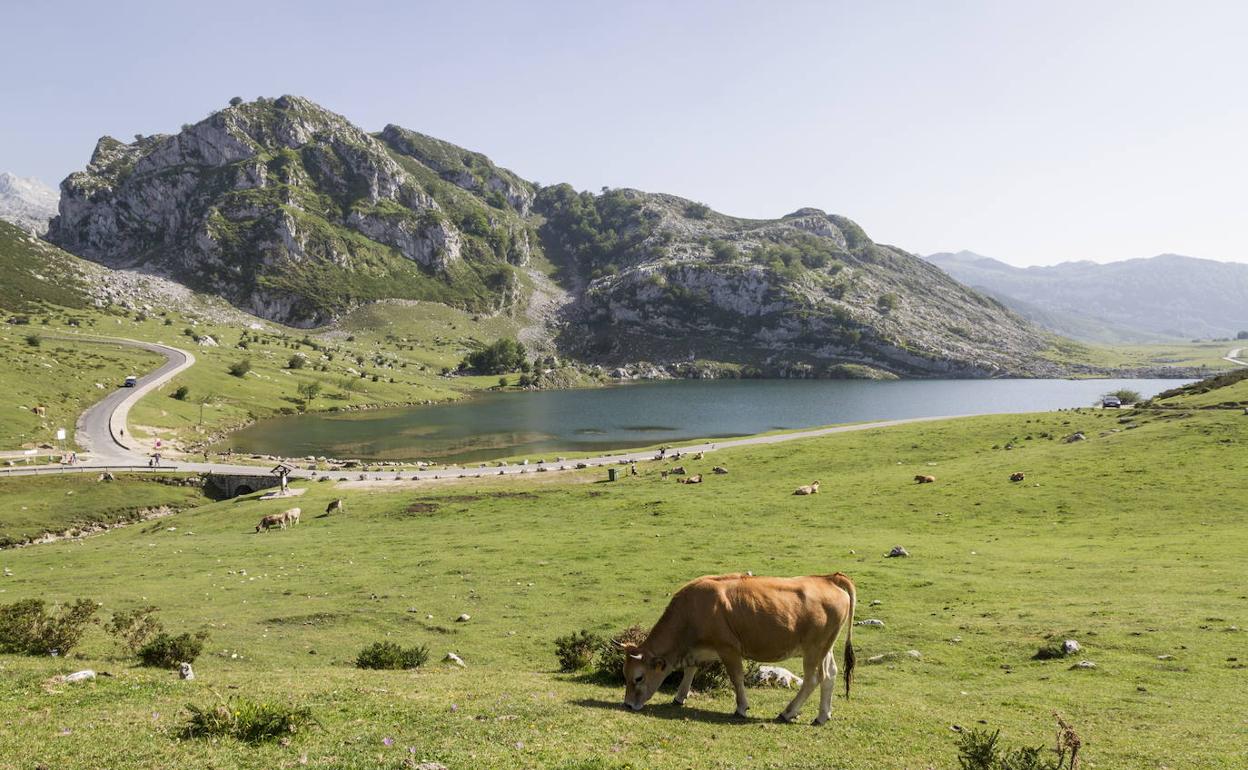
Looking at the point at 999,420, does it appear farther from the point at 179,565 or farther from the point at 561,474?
the point at 179,565

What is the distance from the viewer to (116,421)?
306 ft

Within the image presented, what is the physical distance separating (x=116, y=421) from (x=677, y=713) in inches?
4318

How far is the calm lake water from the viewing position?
107125 millimetres

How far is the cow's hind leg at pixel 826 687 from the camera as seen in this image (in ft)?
43.9

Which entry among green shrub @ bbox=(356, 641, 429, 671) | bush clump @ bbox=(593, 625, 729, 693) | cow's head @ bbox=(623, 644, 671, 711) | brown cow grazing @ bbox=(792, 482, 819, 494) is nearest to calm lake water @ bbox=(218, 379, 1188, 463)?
brown cow grazing @ bbox=(792, 482, 819, 494)

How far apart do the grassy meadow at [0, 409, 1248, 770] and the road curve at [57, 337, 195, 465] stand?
16246 mm

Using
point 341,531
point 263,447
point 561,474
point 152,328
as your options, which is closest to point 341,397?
point 263,447

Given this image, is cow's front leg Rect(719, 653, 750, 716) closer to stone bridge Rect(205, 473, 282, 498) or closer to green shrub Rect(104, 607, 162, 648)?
green shrub Rect(104, 607, 162, 648)

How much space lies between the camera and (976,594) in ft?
84.6

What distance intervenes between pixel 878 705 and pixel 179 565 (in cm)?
3760

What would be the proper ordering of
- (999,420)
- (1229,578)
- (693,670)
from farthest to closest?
(999,420) → (1229,578) → (693,670)

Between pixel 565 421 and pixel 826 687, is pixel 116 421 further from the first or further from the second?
pixel 826 687

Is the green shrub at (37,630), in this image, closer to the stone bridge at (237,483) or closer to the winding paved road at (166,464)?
the winding paved road at (166,464)

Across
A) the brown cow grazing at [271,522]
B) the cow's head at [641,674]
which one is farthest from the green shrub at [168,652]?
the brown cow grazing at [271,522]
